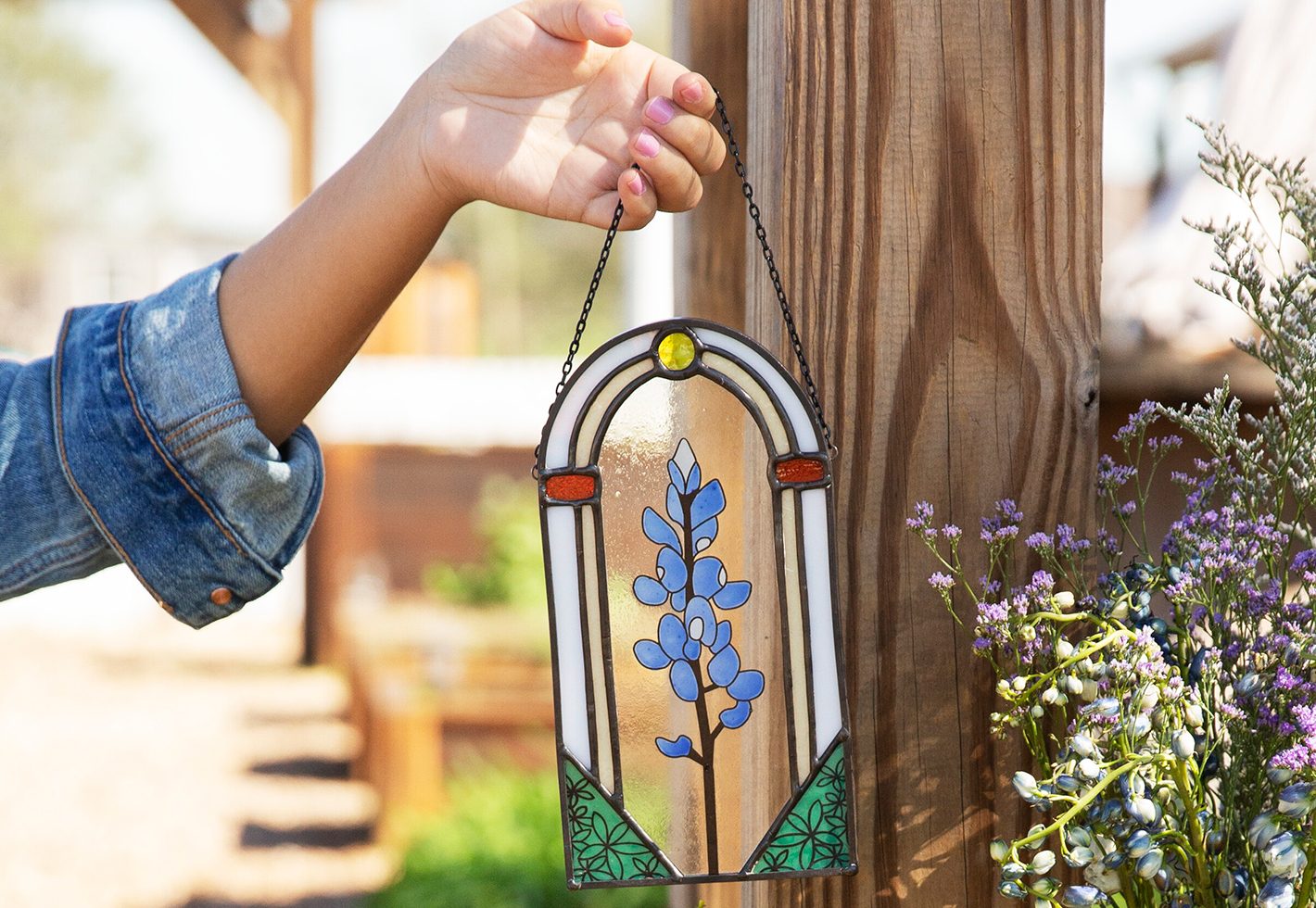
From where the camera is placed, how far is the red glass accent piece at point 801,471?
2.80 feet

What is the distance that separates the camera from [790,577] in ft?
2.79

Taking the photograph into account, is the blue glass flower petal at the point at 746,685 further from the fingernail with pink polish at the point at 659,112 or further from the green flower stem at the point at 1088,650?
the fingernail with pink polish at the point at 659,112

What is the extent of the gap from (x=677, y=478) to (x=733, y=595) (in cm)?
11

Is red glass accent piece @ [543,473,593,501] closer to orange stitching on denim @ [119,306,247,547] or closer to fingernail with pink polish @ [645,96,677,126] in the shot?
fingernail with pink polish @ [645,96,677,126]

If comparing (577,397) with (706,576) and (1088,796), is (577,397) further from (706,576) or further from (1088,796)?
(1088,796)

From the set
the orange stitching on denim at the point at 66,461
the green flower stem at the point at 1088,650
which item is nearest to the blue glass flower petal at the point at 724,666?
the green flower stem at the point at 1088,650

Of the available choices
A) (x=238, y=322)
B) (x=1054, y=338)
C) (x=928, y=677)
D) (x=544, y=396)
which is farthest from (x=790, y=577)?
(x=544, y=396)

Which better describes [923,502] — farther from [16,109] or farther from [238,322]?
[16,109]

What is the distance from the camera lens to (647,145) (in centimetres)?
88

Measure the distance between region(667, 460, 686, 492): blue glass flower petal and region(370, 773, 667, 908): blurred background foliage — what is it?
2281mm

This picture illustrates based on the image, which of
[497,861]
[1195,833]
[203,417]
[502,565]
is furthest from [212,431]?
[502,565]

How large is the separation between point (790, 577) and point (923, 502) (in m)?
0.18

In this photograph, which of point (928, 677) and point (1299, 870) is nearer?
point (1299, 870)

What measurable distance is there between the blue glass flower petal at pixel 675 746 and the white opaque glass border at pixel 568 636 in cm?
6
